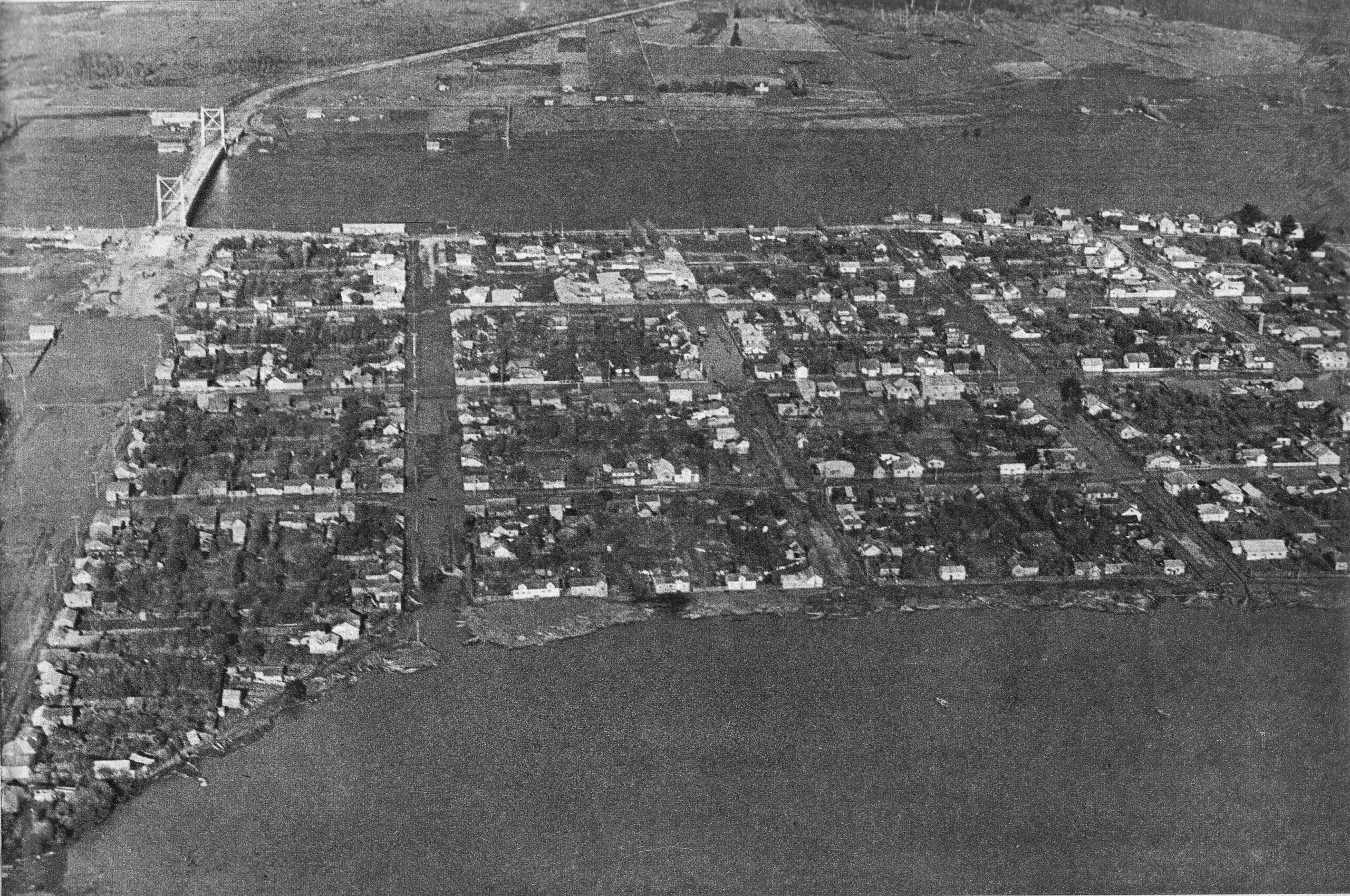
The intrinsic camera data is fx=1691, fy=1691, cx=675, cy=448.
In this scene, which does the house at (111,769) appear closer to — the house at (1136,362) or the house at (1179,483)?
the house at (1179,483)

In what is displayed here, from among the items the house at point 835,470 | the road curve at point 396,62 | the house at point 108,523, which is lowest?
the house at point 835,470

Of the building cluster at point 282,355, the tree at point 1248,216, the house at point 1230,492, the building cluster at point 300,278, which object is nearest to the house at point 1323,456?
the house at point 1230,492

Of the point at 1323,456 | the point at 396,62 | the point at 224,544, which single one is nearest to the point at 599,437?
the point at 224,544

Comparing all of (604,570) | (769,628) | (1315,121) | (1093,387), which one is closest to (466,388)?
(604,570)

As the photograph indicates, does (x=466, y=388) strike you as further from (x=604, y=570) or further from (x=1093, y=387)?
Answer: (x=1093, y=387)

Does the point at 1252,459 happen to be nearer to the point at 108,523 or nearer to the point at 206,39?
the point at 108,523

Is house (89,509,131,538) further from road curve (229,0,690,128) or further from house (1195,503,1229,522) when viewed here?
road curve (229,0,690,128)
